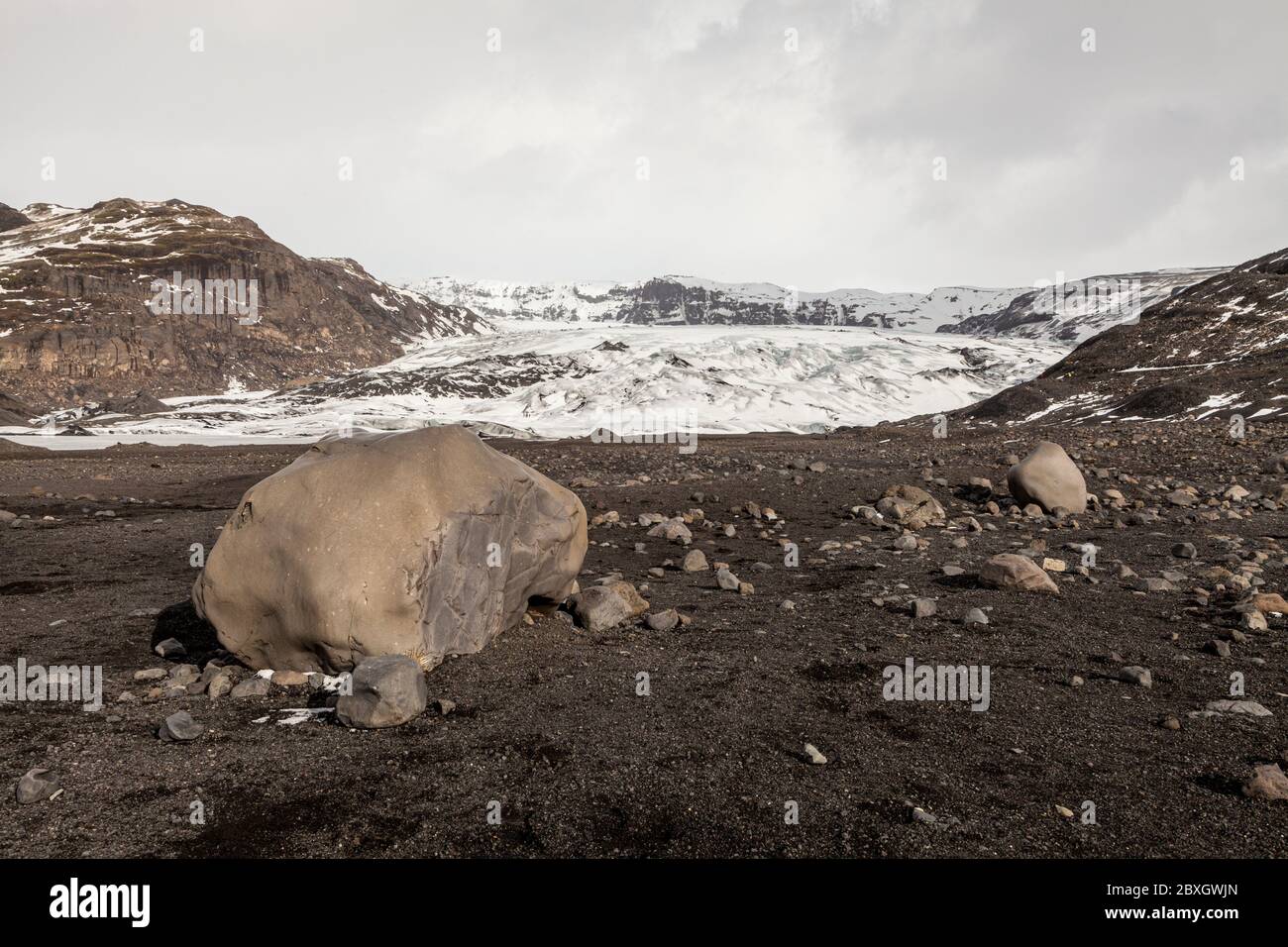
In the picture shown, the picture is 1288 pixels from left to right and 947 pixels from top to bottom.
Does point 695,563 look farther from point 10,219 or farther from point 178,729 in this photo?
point 10,219

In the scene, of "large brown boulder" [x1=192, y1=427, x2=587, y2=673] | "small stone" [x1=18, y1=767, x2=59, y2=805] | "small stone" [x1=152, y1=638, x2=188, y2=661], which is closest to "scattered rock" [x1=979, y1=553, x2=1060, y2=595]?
"large brown boulder" [x1=192, y1=427, x2=587, y2=673]

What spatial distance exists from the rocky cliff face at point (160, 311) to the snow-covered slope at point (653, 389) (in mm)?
9860

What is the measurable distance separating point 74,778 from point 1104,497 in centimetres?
1748

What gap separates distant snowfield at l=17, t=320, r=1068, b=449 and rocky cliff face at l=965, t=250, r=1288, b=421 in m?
21.2

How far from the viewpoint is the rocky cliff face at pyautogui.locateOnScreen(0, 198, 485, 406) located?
80.6 meters

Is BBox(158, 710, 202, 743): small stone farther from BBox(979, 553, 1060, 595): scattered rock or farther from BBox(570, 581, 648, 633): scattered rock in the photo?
BBox(979, 553, 1060, 595): scattered rock

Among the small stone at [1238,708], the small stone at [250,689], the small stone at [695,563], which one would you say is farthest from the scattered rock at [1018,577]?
the small stone at [250,689]

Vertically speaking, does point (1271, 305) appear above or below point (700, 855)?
above
